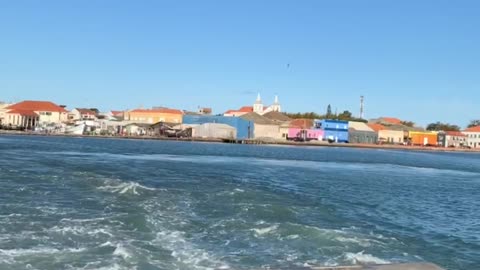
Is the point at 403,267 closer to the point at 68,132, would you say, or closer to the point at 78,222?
the point at 78,222

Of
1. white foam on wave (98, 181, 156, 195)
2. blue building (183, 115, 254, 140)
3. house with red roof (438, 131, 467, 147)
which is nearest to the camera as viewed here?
white foam on wave (98, 181, 156, 195)

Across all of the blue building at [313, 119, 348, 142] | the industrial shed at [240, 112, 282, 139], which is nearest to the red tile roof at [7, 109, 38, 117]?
the industrial shed at [240, 112, 282, 139]

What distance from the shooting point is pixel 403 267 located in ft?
21.3

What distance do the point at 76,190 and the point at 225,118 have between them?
361 ft

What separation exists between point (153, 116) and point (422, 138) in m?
76.2

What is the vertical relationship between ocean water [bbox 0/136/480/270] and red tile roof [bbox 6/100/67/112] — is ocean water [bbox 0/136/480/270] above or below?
below

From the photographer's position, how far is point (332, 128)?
140 metres

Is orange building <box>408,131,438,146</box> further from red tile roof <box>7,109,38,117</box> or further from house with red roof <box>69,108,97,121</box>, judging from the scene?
red tile roof <box>7,109,38,117</box>

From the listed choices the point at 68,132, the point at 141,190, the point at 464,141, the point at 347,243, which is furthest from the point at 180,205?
the point at 464,141

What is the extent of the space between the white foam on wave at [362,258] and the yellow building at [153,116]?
434ft

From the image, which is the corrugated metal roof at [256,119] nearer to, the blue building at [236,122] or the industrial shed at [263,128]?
the industrial shed at [263,128]

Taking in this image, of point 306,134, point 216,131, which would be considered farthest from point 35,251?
point 306,134

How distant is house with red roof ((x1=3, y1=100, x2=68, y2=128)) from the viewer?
13062cm

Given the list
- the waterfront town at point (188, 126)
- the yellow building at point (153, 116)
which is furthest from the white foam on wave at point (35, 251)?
the yellow building at point (153, 116)
